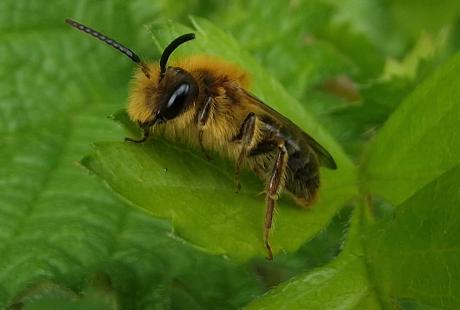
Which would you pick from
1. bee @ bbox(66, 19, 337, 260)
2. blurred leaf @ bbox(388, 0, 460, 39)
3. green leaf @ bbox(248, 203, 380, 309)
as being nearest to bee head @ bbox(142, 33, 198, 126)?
bee @ bbox(66, 19, 337, 260)

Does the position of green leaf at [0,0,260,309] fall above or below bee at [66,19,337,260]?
below

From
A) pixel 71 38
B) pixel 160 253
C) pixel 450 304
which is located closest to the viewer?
pixel 450 304

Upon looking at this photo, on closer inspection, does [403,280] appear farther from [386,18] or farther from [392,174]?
[386,18]

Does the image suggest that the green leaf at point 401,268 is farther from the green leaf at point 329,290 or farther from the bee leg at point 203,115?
the bee leg at point 203,115

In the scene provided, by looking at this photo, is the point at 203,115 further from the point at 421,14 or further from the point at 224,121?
the point at 421,14

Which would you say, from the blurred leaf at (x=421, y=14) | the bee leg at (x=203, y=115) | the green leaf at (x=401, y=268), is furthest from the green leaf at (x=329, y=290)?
the blurred leaf at (x=421, y=14)

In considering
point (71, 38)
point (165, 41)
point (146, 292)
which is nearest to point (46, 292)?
point (146, 292)

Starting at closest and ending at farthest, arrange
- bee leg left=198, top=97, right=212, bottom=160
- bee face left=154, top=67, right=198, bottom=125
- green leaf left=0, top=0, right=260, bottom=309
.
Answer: bee face left=154, top=67, right=198, bottom=125
bee leg left=198, top=97, right=212, bottom=160
green leaf left=0, top=0, right=260, bottom=309

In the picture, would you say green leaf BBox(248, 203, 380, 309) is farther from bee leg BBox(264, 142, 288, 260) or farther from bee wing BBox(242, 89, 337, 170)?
bee wing BBox(242, 89, 337, 170)
